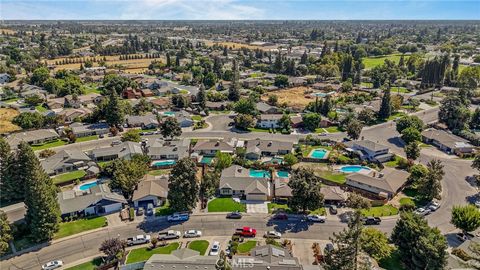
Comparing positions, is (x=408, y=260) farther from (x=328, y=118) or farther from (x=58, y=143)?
(x=58, y=143)

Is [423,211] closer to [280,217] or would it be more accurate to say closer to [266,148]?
[280,217]

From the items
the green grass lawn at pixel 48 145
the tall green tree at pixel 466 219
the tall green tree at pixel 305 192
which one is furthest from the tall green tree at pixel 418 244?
the green grass lawn at pixel 48 145

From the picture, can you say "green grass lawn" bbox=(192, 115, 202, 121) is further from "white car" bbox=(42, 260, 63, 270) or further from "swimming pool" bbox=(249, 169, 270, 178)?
"white car" bbox=(42, 260, 63, 270)

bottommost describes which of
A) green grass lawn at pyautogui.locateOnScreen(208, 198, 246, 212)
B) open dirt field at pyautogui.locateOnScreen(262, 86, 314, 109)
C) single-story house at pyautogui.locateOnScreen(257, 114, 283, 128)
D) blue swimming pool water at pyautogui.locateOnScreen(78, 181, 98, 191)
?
green grass lawn at pyautogui.locateOnScreen(208, 198, 246, 212)

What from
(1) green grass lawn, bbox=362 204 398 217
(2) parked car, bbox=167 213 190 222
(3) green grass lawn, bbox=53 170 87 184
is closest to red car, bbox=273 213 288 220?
(1) green grass lawn, bbox=362 204 398 217

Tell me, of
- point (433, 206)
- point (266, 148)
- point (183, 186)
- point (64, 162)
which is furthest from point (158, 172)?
point (433, 206)

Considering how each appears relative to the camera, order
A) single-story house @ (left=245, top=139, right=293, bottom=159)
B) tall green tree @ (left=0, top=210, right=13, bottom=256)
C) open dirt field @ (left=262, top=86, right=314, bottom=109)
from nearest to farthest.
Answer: tall green tree @ (left=0, top=210, right=13, bottom=256) < single-story house @ (left=245, top=139, right=293, bottom=159) < open dirt field @ (left=262, top=86, right=314, bottom=109)

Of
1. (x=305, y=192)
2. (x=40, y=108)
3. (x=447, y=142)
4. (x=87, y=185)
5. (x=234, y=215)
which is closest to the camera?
(x=305, y=192)
